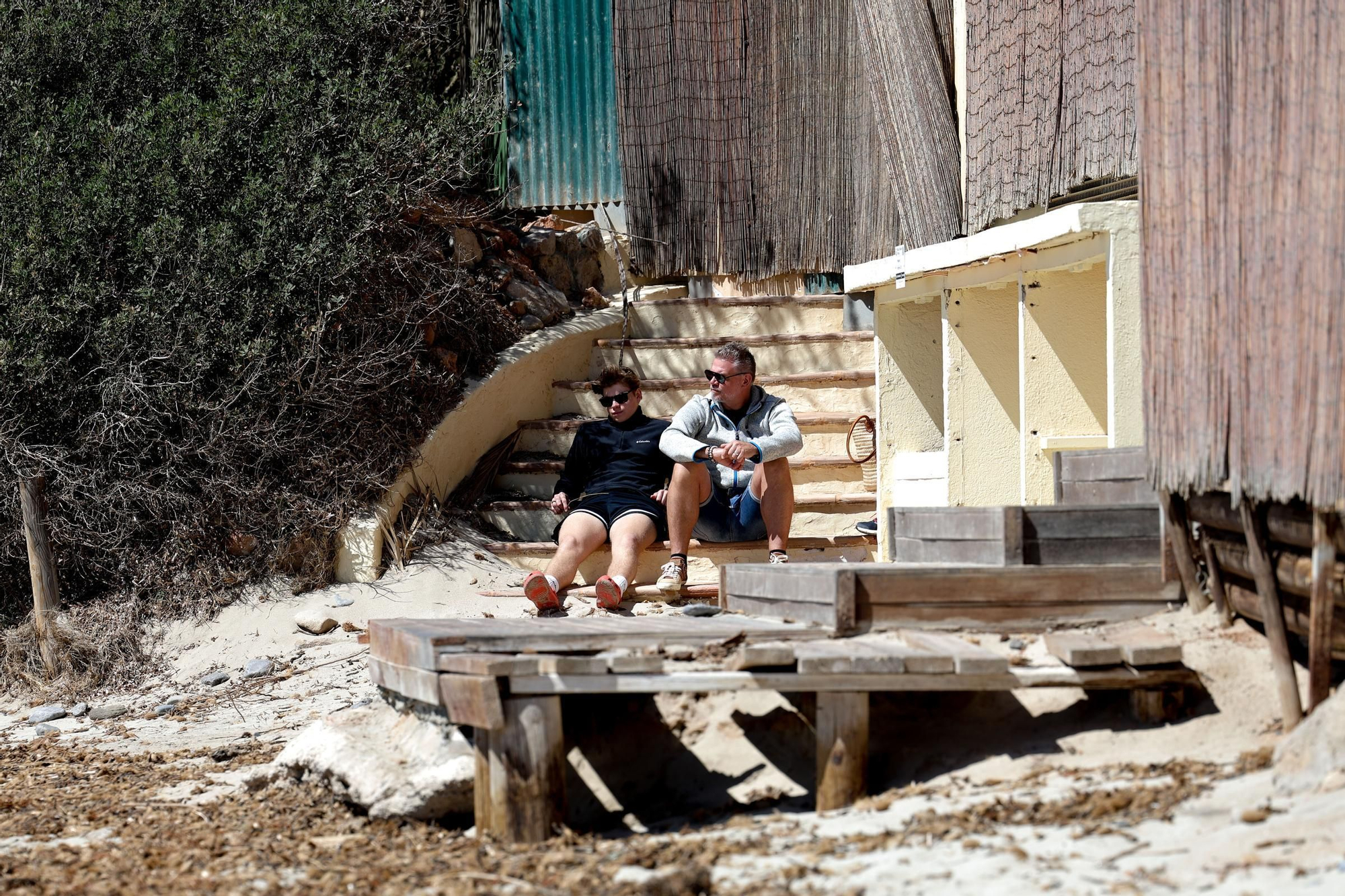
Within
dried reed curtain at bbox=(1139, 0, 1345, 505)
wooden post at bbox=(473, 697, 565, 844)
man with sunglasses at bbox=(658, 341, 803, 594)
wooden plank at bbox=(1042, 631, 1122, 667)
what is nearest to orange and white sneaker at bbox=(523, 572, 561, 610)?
man with sunglasses at bbox=(658, 341, 803, 594)

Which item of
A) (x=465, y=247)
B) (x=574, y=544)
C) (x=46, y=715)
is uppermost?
(x=465, y=247)

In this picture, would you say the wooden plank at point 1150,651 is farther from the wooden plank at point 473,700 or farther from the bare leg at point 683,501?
the bare leg at point 683,501

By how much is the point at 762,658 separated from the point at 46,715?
425cm

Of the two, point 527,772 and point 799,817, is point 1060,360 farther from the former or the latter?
point 527,772

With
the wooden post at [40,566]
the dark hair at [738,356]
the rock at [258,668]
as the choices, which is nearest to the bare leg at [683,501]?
the dark hair at [738,356]

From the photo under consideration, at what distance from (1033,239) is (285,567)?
4479mm

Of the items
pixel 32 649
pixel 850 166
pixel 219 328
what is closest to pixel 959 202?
pixel 850 166

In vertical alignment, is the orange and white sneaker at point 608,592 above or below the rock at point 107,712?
above

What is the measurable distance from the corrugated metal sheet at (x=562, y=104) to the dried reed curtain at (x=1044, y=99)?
3382 millimetres

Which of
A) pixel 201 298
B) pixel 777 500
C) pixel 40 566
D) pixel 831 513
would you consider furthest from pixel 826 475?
pixel 40 566

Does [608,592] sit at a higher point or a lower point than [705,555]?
lower

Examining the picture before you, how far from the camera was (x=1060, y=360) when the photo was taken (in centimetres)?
663

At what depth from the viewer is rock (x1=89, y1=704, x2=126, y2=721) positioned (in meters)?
6.79

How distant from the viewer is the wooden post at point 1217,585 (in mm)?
4609
